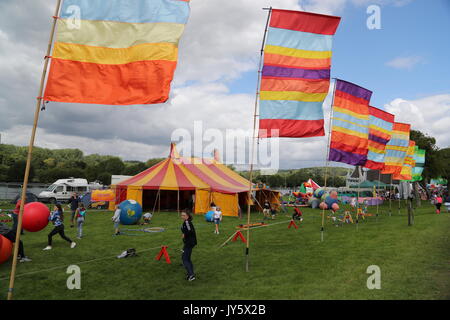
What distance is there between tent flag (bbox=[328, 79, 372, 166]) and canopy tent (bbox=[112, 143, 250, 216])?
9.17m

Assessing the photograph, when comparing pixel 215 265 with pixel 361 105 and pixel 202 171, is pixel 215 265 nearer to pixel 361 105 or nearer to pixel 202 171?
pixel 361 105

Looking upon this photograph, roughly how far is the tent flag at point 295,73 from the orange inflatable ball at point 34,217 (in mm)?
7164

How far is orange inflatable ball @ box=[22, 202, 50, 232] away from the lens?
355 inches

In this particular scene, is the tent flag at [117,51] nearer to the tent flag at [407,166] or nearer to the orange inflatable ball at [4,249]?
the orange inflatable ball at [4,249]

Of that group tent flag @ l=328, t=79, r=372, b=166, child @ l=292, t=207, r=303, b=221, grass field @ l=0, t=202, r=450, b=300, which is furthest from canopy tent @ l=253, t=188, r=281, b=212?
tent flag @ l=328, t=79, r=372, b=166

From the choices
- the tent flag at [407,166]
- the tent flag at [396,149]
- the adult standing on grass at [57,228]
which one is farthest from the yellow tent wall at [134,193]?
the tent flag at [407,166]

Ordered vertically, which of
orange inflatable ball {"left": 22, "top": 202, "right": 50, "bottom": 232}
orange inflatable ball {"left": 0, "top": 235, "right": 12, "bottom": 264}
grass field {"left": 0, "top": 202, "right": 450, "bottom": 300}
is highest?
orange inflatable ball {"left": 22, "top": 202, "right": 50, "bottom": 232}

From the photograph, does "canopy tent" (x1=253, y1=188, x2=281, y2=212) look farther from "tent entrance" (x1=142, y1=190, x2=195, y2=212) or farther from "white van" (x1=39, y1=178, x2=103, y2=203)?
"white van" (x1=39, y1=178, x2=103, y2=203)

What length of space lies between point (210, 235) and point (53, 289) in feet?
23.8

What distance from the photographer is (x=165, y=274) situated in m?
7.31

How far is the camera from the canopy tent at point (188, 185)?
20578mm

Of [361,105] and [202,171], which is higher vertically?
[361,105]

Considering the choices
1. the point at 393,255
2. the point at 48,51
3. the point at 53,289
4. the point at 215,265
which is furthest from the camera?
the point at 393,255
